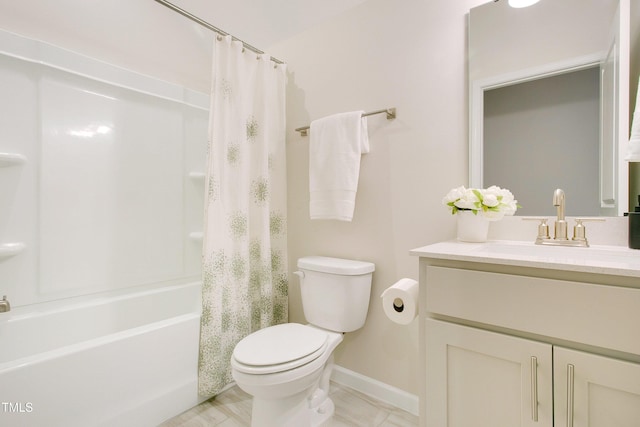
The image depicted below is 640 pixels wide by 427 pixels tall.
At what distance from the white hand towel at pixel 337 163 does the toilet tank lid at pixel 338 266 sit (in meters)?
0.25

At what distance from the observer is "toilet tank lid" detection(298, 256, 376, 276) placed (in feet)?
5.08

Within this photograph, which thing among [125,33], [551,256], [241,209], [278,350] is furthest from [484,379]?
[125,33]

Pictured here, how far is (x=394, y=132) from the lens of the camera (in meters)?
1.61

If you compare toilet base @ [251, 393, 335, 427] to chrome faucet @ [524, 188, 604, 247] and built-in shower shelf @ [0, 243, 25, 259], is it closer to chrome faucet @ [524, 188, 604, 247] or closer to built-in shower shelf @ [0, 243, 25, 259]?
chrome faucet @ [524, 188, 604, 247]

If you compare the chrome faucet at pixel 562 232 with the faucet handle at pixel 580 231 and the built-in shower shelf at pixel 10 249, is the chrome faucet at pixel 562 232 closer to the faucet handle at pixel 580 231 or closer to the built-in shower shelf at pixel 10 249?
the faucet handle at pixel 580 231

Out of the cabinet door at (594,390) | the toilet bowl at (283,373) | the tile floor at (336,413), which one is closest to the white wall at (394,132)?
the tile floor at (336,413)

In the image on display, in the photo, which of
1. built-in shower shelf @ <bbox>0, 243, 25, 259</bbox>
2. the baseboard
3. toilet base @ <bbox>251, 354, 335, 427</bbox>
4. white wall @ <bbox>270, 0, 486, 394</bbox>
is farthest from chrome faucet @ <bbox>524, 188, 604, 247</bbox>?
built-in shower shelf @ <bbox>0, 243, 25, 259</bbox>

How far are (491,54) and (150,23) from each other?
6.69 feet

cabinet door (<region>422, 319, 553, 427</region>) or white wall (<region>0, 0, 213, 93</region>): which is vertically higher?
white wall (<region>0, 0, 213, 93</region>)

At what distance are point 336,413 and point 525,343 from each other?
1114 millimetres

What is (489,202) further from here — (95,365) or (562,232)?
(95,365)

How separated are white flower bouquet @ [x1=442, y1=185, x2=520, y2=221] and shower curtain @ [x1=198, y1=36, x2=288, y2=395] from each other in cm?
111

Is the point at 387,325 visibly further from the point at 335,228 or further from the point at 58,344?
the point at 58,344

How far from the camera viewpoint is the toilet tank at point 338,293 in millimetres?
1562
